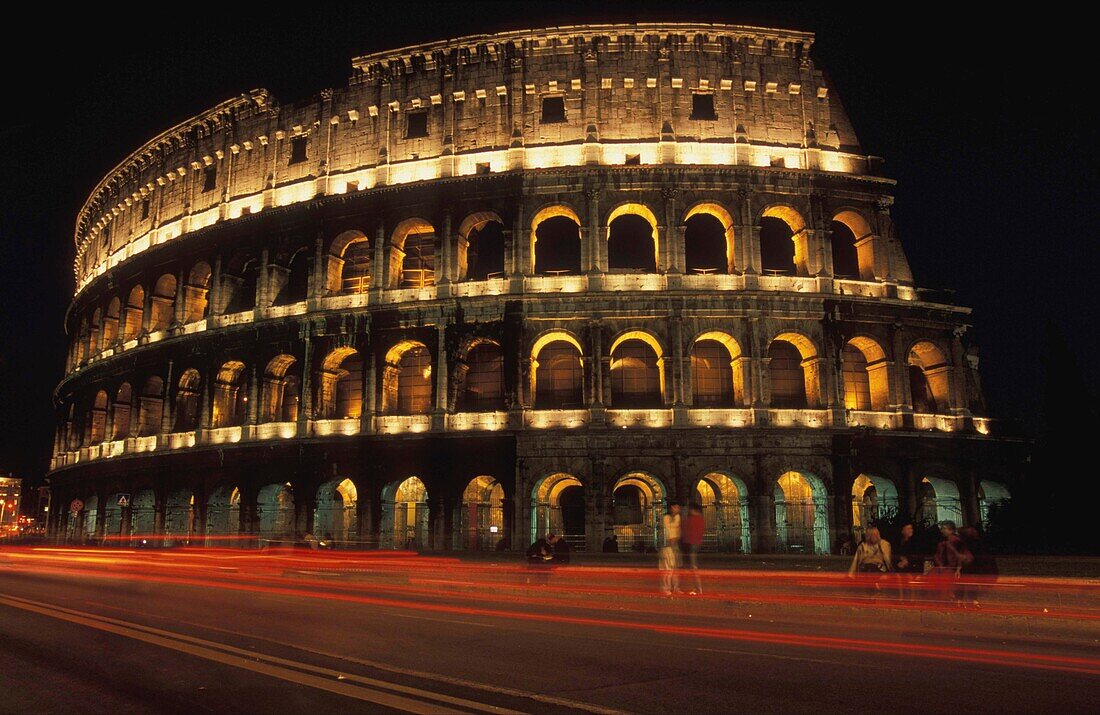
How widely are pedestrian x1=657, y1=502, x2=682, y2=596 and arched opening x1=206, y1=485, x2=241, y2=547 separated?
20.5m

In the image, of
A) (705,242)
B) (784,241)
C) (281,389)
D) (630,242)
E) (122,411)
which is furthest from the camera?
(122,411)

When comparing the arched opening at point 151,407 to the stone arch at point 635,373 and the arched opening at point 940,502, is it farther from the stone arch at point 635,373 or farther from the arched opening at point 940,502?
the arched opening at point 940,502

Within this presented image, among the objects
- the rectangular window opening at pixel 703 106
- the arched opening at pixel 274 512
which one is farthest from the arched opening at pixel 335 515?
the rectangular window opening at pixel 703 106

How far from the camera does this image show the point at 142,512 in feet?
109

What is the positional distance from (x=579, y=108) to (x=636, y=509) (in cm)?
1412

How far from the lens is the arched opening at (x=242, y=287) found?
3128cm

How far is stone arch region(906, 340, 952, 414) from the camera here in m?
26.9

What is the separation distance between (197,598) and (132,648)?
548 centimetres

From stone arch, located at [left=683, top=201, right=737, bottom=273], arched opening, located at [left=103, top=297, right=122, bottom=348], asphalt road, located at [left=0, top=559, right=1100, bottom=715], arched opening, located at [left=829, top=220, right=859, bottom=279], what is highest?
stone arch, located at [left=683, top=201, right=737, bottom=273]

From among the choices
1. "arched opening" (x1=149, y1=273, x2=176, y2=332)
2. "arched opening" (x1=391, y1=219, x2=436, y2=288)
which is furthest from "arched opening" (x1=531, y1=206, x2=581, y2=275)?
"arched opening" (x1=149, y1=273, x2=176, y2=332)

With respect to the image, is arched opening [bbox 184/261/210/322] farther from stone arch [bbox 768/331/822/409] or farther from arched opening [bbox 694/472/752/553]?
stone arch [bbox 768/331/822/409]

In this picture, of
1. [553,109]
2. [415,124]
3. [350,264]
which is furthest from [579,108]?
[350,264]

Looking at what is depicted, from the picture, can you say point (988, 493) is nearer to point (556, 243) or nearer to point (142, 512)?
point (556, 243)

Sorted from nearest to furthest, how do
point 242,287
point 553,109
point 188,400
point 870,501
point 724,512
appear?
point 724,512
point 870,501
point 553,109
point 242,287
point 188,400
